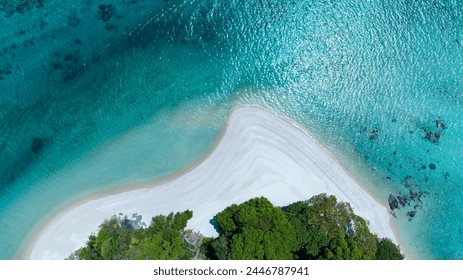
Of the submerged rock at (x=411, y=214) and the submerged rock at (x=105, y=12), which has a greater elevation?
the submerged rock at (x=105, y=12)

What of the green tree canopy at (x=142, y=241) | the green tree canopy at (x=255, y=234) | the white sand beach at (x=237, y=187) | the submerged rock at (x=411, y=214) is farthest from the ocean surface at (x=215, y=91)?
the green tree canopy at (x=255, y=234)

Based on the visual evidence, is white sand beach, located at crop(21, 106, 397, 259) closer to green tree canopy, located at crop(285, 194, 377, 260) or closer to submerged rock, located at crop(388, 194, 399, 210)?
submerged rock, located at crop(388, 194, 399, 210)

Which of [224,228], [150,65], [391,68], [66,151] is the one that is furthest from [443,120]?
[66,151]

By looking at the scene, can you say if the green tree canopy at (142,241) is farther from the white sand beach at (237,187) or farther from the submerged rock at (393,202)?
the submerged rock at (393,202)

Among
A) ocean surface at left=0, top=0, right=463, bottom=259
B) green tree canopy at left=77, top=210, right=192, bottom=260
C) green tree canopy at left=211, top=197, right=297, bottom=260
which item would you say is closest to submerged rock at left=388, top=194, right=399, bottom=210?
ocean surface at left=0, top=0, right=463, bottom=259

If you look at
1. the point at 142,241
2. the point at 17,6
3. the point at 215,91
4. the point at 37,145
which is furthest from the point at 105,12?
the point at 142,241

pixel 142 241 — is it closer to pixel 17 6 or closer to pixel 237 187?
pixel 237 187
